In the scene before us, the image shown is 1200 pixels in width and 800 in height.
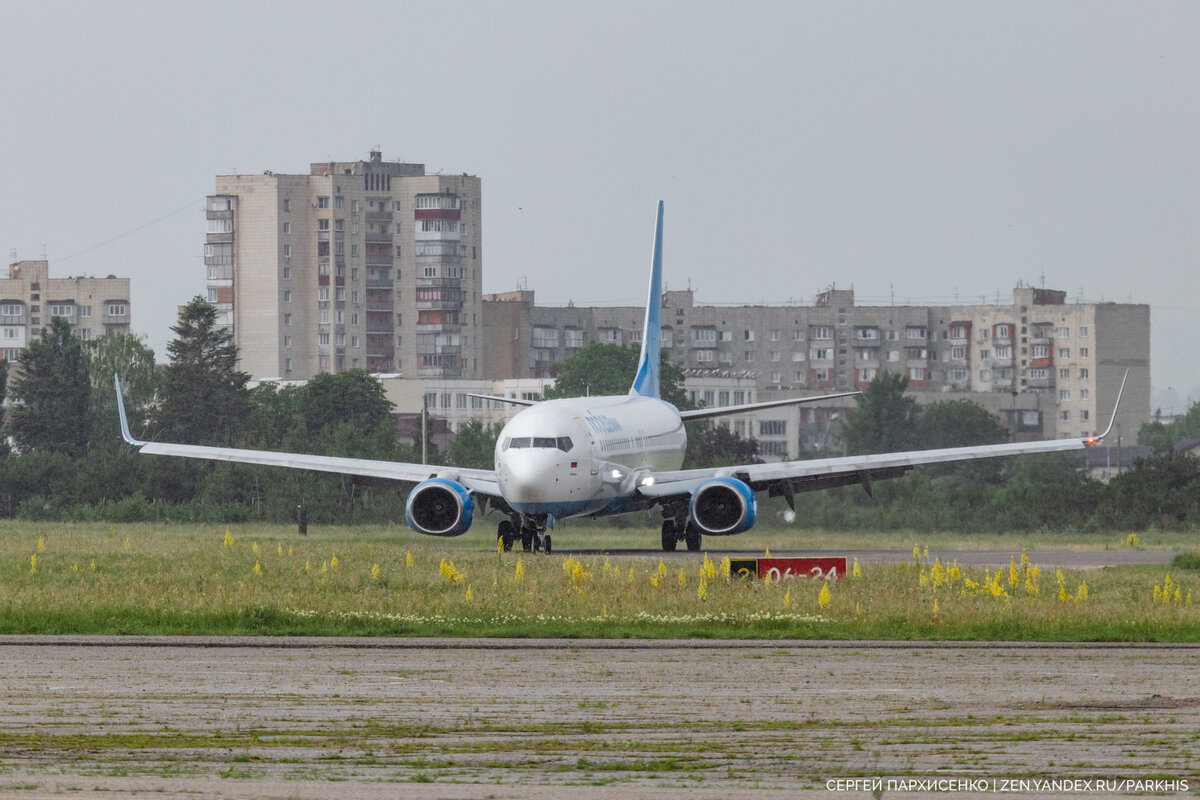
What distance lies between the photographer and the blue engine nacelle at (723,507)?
42.4m

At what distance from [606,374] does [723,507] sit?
96163 mm

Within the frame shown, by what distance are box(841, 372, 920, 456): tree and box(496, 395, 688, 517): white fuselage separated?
78.2 metres

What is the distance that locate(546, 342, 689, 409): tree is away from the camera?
13175 cm

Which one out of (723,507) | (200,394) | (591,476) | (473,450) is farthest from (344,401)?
(723,507)

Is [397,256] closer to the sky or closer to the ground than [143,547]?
closer to the sky

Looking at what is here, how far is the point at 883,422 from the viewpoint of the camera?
135 m

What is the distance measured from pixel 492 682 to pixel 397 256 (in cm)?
17012

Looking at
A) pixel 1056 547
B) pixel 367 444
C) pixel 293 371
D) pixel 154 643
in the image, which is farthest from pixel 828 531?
pixel 293 371

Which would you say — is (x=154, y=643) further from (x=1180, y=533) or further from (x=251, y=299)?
(x=251, y=299)

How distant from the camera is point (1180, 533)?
57969mm

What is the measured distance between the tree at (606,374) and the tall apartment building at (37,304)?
73298mm

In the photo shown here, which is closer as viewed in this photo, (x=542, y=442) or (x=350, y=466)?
(x=542, y=442)

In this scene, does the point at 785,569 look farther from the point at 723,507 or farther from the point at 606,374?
the point at 606,374

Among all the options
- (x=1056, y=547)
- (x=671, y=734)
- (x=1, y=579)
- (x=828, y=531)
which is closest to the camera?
(x=671, y=734)
